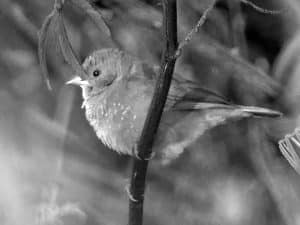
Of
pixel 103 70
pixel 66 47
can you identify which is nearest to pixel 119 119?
pixel 103 70

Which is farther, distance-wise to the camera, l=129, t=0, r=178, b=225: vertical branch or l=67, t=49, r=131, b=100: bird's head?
l=67, t=49, r=131, b=100: bird's head

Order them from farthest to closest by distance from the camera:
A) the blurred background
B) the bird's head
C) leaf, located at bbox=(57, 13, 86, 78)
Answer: the blurred background < the bird's head < leaf, located at bbox=(57, 13, 86, 78)

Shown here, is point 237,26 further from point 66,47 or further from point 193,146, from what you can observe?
point 66,47

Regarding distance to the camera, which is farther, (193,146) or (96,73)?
(193,146)

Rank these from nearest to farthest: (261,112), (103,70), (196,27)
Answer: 1. (196,27)
2. (261,112)
3. (103,70)

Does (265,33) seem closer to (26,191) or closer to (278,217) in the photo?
(278,217)

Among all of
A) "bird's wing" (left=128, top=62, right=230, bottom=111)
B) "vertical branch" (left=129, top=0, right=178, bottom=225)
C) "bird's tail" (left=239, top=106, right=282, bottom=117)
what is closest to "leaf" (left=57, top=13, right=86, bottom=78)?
"vertical branch" (left=129, top=0, right=178, bottom=225)

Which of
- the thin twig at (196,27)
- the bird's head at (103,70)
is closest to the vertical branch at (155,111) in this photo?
the thin twig at (196,27)

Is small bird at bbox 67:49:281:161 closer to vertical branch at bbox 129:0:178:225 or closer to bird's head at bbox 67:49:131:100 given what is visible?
bird's head at bbox 67:49:131:100
